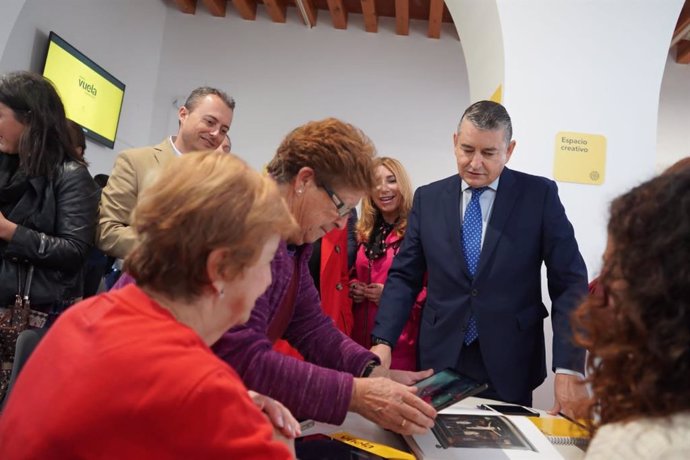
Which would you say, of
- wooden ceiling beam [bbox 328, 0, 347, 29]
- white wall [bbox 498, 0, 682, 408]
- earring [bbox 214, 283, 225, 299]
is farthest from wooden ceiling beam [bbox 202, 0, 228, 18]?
earring [bbox 214, 283, 225, 299]

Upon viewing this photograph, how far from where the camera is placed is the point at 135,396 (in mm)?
729

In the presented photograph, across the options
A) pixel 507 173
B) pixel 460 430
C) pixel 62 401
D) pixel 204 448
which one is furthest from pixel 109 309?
pixel 507 173

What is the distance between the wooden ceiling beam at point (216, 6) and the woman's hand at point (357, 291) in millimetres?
4231

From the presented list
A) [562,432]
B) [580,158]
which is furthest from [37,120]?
[580,158]

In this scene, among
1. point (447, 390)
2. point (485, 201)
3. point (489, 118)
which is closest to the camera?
point (447, 390)

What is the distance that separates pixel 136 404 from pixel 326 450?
1.93ft

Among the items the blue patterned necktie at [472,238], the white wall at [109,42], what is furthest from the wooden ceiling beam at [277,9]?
the blue patterned necktie at [472,238]

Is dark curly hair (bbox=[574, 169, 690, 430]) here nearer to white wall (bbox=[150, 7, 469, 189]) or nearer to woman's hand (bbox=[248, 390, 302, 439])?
woman's hand (bbox=[248, 390, 302, 439])

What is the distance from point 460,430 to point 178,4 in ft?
19.4

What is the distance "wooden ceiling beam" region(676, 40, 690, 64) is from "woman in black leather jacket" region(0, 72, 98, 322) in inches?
232

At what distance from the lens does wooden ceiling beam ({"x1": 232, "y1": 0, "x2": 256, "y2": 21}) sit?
19.5ft

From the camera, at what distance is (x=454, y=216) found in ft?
7.64

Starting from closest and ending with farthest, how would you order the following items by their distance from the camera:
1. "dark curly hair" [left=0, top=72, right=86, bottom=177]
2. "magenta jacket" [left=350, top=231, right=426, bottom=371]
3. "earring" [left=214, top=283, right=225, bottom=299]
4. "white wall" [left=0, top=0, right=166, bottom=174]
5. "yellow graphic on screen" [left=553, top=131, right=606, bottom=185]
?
"earring" [left=214, top=283, right=225, bottom=299], "dark curly hair" [left=0, top=72, right=86, bottom=177], "yellow graphic on screen" [left=553, top=131, right=606, bottom=185], "magenta jacket" [left=350, top=231, right=426, bottom=371], "white wall" [left=0, top=0, right=166, bottom=174]

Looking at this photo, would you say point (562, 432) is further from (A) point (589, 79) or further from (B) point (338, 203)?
(A) point (589, 79)
